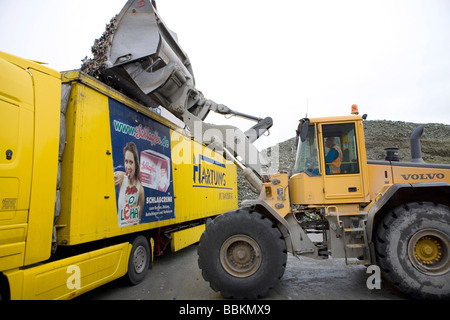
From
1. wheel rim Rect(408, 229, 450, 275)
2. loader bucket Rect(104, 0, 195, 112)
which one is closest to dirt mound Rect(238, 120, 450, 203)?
loader bucket Rect(104, 0, 195, 112)

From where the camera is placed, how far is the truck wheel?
5113mm

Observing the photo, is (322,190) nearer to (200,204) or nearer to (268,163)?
(268,163)

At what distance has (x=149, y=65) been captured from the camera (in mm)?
5082

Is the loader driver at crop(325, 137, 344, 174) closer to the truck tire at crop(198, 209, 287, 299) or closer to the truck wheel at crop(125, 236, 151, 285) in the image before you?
the truck tire at crop(198, 209, 287, 299)

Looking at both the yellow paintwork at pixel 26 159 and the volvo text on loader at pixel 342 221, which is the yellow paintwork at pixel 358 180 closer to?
the volvo text on loader at pixel 342 221

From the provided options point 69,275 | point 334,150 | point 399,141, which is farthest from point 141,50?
point 399,141

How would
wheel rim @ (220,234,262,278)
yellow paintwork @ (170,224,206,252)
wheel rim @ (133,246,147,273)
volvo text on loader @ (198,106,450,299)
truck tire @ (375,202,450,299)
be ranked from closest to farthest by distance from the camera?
truck tire @ (375,202,450,299) → volvo text on loader @ (198,106,450,299) → wheel rim @ (220,234,262,278) → wheel rim @ (133,246,147,273) → yellow paintwork @ (170,224,206,252)

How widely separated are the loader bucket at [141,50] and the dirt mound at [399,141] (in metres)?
16.2

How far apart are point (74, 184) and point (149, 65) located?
2598 mm

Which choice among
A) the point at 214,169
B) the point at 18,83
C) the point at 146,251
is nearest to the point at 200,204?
the point at 214,169

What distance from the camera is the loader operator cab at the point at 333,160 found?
474cm

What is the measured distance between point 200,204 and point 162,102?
12.1 ft

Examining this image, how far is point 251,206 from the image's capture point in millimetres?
4828

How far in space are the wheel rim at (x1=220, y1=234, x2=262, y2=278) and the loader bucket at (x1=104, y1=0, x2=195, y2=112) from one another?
319 centimetres
